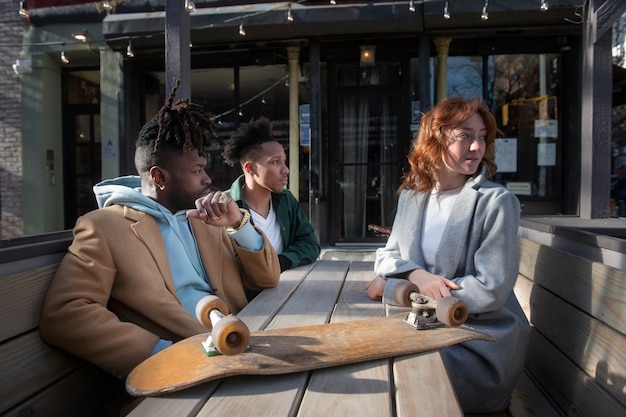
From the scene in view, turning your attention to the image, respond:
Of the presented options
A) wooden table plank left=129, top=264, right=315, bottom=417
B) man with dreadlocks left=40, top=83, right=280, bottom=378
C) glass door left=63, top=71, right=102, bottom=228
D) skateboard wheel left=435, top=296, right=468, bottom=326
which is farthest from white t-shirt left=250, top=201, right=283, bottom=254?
glass door left=63, top=71, right=102, bottom=228

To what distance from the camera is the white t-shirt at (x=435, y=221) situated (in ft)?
6.82

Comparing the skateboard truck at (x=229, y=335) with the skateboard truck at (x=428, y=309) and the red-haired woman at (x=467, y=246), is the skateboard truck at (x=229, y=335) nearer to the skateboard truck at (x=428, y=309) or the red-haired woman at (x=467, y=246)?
the skateboard truck at (x=428, y=309)

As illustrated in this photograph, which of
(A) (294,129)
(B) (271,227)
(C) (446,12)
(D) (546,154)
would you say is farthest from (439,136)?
(D) (546,154)

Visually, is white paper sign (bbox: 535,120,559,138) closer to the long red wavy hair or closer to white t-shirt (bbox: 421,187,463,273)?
the long red wavy hair

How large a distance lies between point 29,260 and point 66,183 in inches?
319

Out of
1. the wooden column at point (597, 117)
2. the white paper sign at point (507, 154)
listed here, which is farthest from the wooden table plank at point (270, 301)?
the white paper sign at point (507, 154)

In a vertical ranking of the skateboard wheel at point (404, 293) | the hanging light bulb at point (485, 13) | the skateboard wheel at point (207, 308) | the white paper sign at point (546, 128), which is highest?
the hanging light bulb at point (485, 13)

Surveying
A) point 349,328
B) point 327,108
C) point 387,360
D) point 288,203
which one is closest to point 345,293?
point 349,328

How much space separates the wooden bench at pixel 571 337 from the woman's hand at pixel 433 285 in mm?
458

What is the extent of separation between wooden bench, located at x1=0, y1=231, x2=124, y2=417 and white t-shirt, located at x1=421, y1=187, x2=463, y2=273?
1.37m

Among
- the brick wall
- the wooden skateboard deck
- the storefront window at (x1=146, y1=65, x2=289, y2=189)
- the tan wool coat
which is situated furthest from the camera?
the brick wall

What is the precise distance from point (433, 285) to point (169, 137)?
49.4 inches

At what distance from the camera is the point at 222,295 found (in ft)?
7.16

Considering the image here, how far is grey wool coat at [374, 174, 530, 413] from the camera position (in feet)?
5.94
